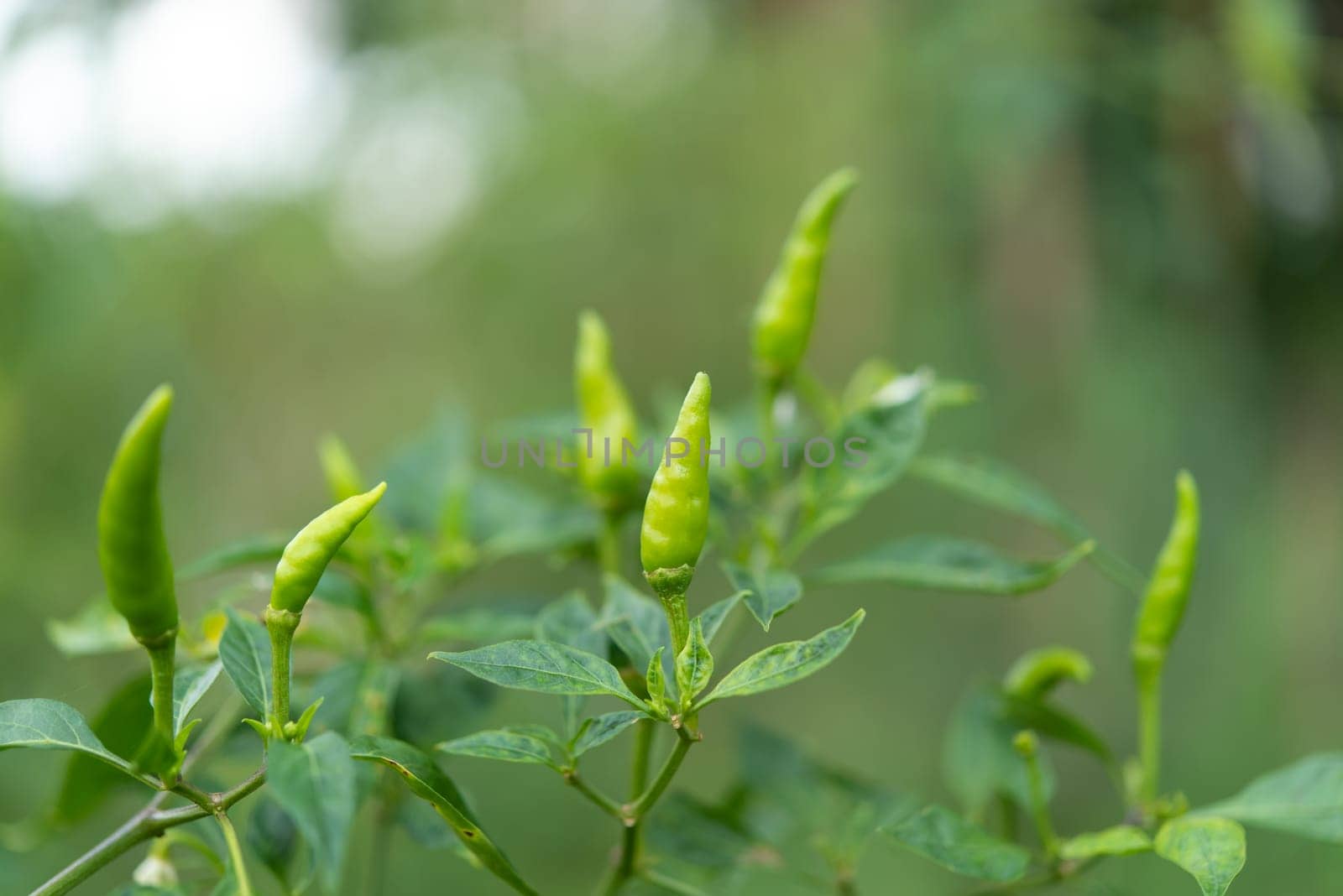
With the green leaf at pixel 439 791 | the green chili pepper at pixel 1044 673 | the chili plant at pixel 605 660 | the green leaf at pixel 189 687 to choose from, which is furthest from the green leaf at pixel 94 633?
the green chili pepper at pixel 1044 673

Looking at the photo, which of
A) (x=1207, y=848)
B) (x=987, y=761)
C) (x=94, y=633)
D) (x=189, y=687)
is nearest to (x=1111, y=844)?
(x=1207, y=848)

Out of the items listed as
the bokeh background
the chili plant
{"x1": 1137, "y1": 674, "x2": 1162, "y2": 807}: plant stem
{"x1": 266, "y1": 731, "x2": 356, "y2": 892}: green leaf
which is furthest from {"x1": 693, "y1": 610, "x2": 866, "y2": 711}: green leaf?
the bokeh background

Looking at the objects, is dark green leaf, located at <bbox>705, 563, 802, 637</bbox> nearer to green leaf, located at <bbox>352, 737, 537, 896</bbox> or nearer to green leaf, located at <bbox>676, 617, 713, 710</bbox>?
green leaf, located at <bbox>676, 617, 713, 710</bbox>

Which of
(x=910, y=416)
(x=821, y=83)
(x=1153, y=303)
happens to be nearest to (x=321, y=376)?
(x=821, y=83)

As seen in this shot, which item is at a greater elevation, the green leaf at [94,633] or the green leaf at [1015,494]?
the green leaf at [1015,494]

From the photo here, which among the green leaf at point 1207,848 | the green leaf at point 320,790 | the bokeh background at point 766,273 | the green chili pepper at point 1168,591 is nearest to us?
the green leaf at point 320,790

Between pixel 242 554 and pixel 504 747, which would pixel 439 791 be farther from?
pixel 242 554

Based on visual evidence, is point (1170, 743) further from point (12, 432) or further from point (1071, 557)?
point (12, 432)

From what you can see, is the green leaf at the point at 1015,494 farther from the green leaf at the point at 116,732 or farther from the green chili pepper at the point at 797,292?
the green leaf at the point at 116,732
